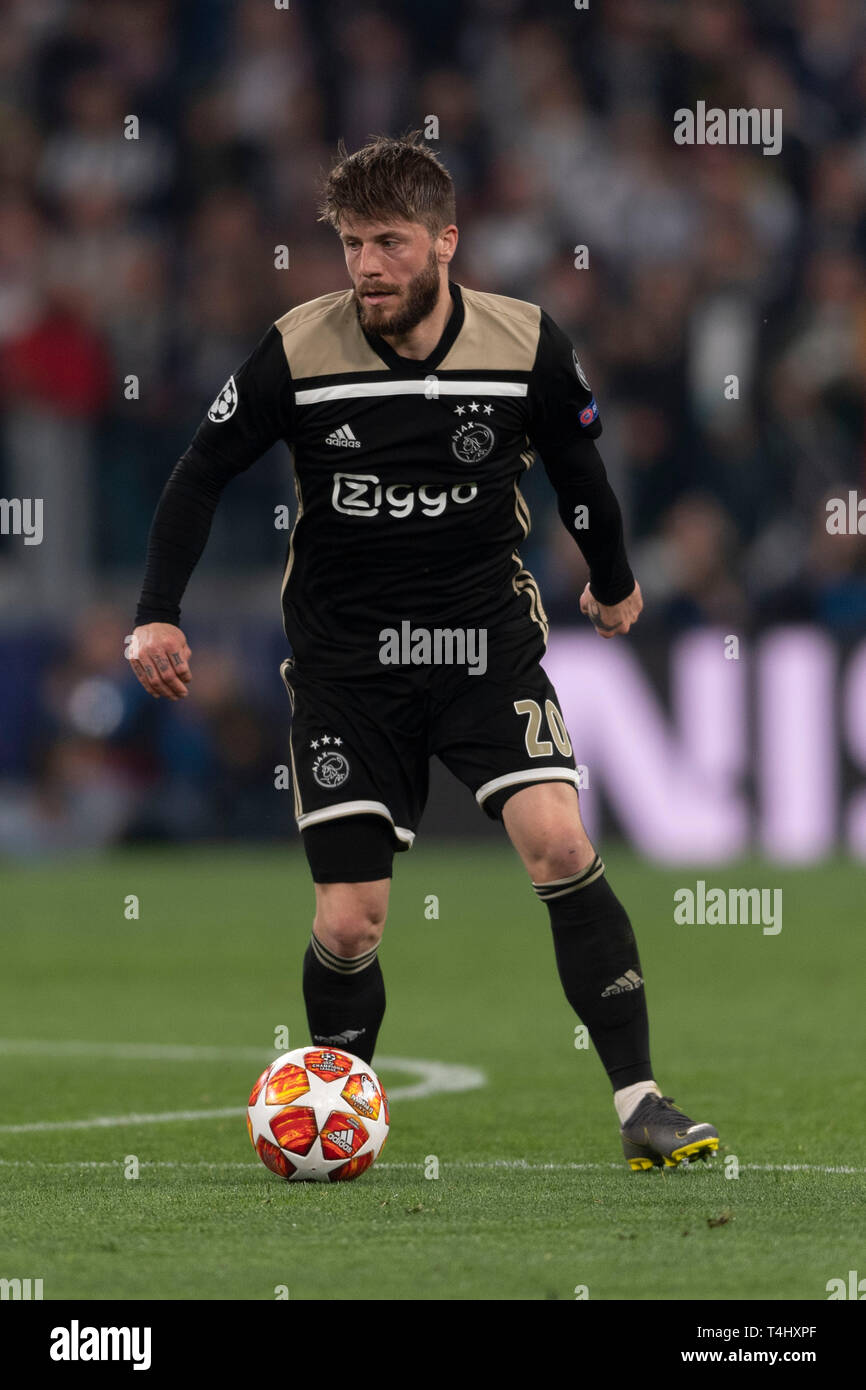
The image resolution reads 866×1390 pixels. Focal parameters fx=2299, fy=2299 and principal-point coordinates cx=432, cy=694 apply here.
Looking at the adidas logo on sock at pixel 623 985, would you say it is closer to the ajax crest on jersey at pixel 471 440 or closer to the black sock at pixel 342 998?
the black sock at pixel 342 998

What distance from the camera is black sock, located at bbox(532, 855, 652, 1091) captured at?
5.34 m

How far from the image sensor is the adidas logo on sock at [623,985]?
5352 millimetres

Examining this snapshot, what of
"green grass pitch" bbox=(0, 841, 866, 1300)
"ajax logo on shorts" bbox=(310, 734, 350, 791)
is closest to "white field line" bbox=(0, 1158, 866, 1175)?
"green grass pitch" bbox=(0, 841, 866, 1300)

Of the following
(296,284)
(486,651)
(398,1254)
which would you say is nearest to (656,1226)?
(398,1254)

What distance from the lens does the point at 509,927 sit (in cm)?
1123

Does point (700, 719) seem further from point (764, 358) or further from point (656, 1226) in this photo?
point (656, 1226)

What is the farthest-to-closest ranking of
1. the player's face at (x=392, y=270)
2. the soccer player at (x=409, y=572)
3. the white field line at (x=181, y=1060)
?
the white field line at (x=181, y=1060), the soccer player at (x=409, y=572), the player's face at (x=392, y=270)

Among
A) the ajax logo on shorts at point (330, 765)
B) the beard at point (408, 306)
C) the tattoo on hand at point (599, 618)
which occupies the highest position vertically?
the beard at point (408, 306)

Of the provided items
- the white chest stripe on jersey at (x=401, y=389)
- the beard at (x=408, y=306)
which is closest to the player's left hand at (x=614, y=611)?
the white chest stripe on jersey at (x=401, y=389)

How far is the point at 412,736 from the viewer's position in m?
5.53

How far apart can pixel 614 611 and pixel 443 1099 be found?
1.68 meters

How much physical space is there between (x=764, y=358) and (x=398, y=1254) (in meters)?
10.8

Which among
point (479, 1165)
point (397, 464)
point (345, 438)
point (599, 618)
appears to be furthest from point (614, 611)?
point (479, 1165)

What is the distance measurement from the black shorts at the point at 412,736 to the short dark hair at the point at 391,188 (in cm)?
105
